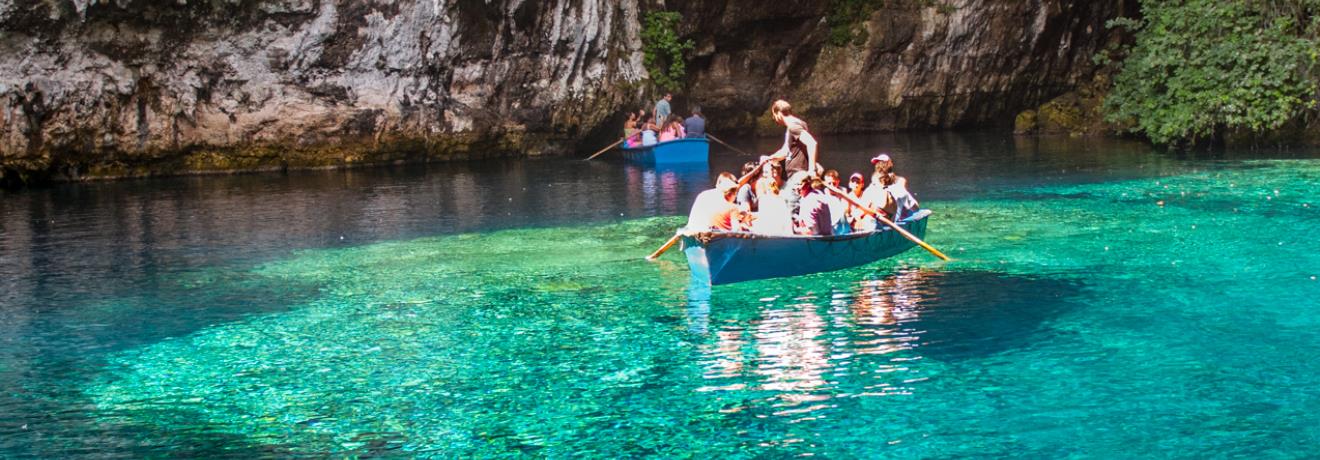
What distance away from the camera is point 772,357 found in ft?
34.8

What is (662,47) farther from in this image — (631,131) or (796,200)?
(796,200)

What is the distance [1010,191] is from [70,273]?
15573 mm

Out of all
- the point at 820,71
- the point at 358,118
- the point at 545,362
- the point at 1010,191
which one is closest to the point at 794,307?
the point at 545,362

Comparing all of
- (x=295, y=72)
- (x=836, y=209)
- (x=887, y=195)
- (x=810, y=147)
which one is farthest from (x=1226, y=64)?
(x=295, y=72)

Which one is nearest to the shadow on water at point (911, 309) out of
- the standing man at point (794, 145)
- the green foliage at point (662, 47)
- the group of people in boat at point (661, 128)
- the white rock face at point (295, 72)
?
the standing man at point (794, 145)

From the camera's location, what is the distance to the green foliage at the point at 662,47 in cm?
3906

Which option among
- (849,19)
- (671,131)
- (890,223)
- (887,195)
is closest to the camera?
(890,223)

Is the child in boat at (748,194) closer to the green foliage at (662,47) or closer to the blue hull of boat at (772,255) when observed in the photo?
the blue hull of boat at (772,255)

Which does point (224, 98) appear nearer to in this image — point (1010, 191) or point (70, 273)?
point (70, 273)

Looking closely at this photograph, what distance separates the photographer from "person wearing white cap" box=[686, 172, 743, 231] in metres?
14.3

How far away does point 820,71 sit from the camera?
46938mm

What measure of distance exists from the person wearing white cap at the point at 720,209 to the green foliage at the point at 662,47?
24849 millimetres

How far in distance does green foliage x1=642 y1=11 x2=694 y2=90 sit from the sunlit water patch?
2309cm

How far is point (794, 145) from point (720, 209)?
9.79 feet
